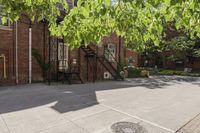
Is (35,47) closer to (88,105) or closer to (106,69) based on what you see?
(106,69)

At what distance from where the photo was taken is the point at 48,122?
5500 millimetres

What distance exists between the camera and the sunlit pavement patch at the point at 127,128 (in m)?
5.08

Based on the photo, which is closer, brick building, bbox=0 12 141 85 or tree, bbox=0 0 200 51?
tree, bbox=0 0 200 51

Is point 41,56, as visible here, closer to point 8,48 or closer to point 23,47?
point 23,47

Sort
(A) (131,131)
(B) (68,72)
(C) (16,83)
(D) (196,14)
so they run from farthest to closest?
(B) (68,72)
(C) (16,83)
(A) (131,131)
(D) (196,14)

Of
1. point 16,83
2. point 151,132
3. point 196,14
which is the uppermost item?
point 196,14

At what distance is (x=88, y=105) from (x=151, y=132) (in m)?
2.95

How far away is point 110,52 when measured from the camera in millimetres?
16609

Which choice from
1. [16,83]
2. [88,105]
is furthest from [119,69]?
[88,105]

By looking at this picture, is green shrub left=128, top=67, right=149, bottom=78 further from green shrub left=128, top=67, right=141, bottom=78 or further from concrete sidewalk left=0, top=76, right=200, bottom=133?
concrete sidewalk left=0, top=76, right=200, bottom=133

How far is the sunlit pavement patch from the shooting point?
16.7 feet

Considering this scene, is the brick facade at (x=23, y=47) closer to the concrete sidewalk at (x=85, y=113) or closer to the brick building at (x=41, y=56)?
the brick building at (x=41, y=56)

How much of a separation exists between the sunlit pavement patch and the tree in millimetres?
2632

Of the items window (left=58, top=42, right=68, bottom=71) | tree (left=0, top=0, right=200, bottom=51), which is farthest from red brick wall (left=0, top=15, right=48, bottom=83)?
tree (left=0, top=0, right=200, bottom=51)
